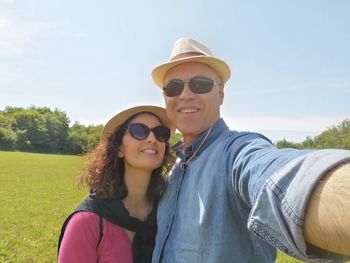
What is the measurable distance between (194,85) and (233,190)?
1.21 m

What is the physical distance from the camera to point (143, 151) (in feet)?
10.8

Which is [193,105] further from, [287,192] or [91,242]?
[287,192]

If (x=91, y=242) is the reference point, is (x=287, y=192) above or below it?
above

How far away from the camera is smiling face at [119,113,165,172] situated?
325 cm

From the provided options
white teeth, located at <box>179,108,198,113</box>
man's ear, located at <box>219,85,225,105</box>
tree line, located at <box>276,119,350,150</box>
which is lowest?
tree line, located at <box>276,119,350,150</box>

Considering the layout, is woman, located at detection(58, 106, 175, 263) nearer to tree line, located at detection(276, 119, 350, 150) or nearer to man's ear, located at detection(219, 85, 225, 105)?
man's ear, located at detection(219, 85, 225, 105)

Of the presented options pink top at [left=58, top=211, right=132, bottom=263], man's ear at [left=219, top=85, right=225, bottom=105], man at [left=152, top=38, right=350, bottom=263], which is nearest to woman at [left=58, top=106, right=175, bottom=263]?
pink top at [left=58, top=211, right=132, bottom=263]

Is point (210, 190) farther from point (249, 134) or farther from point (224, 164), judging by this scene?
point (249, 134)

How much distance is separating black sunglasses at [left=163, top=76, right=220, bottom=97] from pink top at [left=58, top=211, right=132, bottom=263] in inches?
43.0

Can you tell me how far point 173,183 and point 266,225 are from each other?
136cm

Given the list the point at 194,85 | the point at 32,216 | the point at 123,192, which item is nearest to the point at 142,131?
the point at 123,192

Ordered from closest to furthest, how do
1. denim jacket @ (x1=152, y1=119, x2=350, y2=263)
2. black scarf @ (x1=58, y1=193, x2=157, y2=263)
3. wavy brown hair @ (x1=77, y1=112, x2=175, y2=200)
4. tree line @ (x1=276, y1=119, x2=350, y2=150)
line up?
denim jacket @ (x1=152, y1=119, x2=350, y2=263) < black scarf @ (x1=58, y1=193, x2=157, y2=263) < wavy brown hair @ (x1=77, y1=112, x2=175, y2=200) < tree line @ (x1=276, y1=119, x2=350, y2=150)

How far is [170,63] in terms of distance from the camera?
2.98 m

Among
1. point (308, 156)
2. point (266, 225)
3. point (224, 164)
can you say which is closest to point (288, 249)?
point (266, 225)
